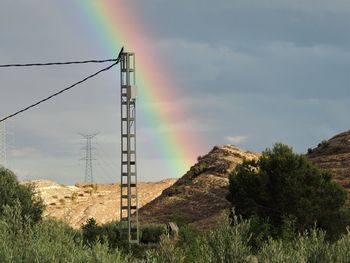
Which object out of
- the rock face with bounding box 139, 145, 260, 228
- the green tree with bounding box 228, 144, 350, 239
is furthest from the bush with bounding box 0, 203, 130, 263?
the rock face with bounding box 139, 145, 260, 228

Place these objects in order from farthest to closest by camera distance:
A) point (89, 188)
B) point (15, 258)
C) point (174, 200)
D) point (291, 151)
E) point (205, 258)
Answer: point (89, 188), point (174, 200), point (291, 151), point (15, 258), point (205, 258)

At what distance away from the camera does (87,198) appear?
84.9 metres

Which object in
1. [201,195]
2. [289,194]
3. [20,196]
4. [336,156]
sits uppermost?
[336,156]

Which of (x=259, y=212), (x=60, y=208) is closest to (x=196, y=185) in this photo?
(x=60, y=208)

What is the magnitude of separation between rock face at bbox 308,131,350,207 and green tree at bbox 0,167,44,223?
23.7 m

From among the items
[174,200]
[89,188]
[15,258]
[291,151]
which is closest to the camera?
[15,258]

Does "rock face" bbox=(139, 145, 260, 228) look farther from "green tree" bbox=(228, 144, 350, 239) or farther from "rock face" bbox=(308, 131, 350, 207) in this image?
"rock face" bbox=(308, 131, 350, 207)

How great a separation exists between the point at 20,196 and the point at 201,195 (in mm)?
23412

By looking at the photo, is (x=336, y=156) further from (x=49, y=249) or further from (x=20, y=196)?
(x=49, y=249)

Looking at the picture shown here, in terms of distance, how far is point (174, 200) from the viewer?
61.7m

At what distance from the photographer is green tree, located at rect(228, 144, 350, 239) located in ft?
126

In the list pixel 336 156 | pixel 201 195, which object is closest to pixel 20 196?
pixel 201 195

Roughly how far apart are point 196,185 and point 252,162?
22212 millimetres

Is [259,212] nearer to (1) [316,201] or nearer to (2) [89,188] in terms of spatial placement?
(1) [316,201]
